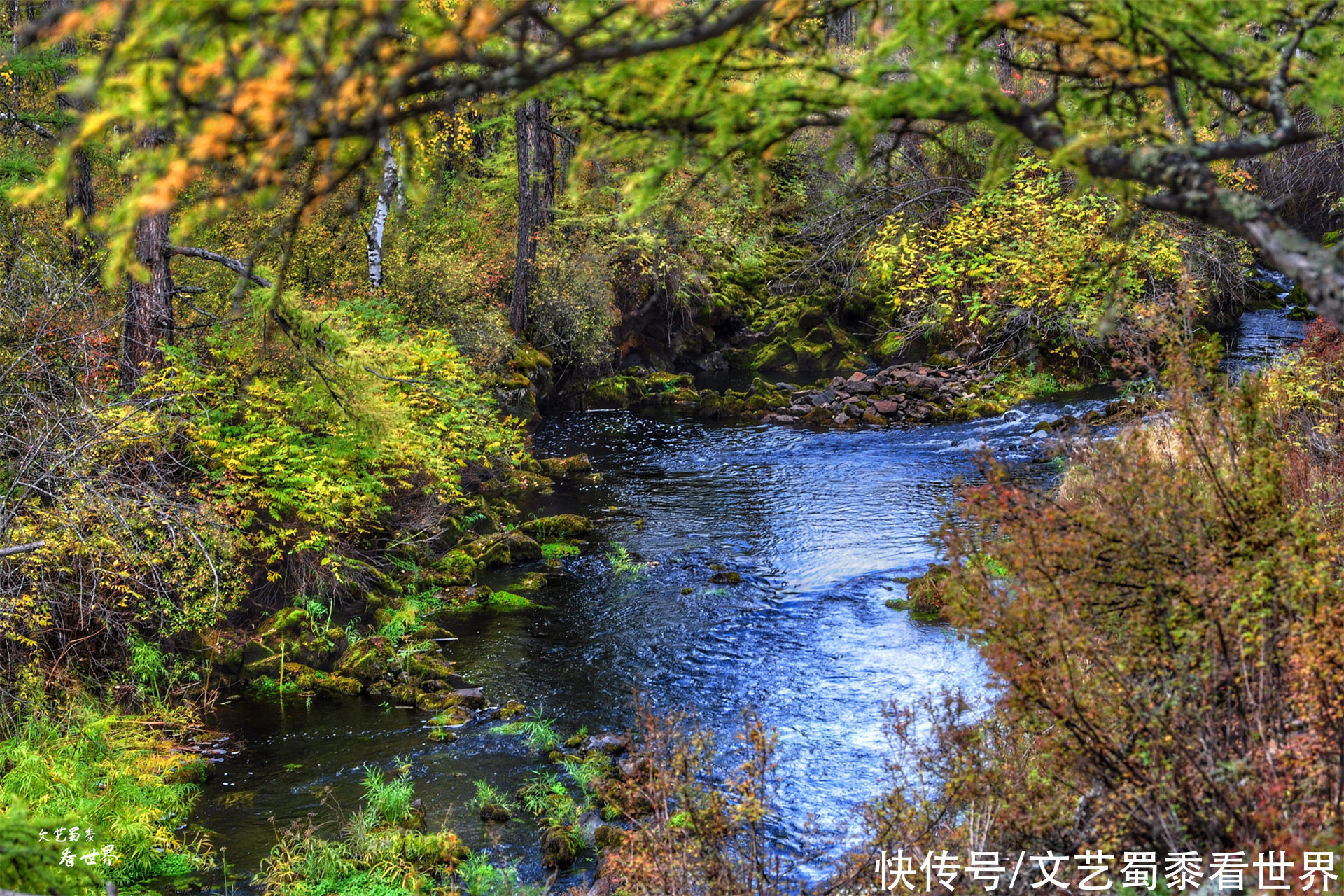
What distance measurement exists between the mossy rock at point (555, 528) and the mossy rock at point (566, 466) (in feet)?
11.0

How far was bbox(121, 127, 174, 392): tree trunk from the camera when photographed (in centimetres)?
1090

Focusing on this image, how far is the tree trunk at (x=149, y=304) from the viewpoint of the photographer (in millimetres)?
10898

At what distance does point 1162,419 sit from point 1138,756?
3.54 m

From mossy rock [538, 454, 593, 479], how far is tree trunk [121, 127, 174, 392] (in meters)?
9.07

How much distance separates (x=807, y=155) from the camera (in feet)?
92.3

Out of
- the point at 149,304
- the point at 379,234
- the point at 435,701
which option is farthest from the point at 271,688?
the point at 379,234

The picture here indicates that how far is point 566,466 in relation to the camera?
1973cm

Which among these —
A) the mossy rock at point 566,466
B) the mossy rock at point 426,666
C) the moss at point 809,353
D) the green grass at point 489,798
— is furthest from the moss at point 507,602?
the moss at point 809,353

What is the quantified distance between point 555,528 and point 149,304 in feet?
23.6

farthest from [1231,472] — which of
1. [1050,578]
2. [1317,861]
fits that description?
[1317,861]

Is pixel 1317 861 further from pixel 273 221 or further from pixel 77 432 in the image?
pixel 273 221

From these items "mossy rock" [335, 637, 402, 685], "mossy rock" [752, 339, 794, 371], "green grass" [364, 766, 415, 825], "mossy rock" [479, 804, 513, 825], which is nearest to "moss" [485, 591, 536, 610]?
"mossy rock" [335, 637, 402, 685]

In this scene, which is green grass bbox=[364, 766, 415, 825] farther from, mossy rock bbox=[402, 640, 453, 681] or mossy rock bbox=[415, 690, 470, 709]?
mossy rock bbox=[402, 640, 453, 681]

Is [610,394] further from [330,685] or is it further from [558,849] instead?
[558,849]
